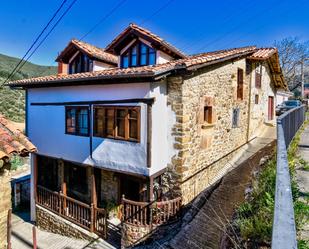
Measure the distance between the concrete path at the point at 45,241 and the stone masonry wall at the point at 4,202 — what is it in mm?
5407

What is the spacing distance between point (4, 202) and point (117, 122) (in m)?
5.08

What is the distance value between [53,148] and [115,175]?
10.8 ft

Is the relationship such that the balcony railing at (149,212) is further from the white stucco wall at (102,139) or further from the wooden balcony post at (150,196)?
the white stucco wall at (102,139)

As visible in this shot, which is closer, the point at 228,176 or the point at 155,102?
the point at 155,102

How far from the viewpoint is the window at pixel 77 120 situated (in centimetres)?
1105

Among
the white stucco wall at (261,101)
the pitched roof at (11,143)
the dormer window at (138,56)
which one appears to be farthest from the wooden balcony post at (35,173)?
the white stucco wall at (261,101)

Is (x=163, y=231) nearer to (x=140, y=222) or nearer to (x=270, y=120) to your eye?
(x=140, y=222)

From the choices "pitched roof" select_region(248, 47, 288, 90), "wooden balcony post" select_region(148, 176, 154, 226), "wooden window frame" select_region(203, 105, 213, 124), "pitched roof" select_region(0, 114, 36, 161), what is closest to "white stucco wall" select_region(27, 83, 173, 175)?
"wooden balcony post" select_region(148, 176, 154, 226)

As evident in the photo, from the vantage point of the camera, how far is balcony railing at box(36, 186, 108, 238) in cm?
1085

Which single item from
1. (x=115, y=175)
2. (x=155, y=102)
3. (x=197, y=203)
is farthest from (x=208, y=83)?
(x=115, y=175)

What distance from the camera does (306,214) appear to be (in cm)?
348

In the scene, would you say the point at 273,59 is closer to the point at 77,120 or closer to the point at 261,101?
the point at 261,101

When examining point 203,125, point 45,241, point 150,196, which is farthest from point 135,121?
point 45,241

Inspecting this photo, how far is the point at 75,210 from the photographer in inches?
464
